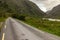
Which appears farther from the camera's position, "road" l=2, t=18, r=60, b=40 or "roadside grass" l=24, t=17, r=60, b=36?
"roadside grass" l=24, t=17, r=60, b=36

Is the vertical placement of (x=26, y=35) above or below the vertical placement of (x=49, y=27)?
below

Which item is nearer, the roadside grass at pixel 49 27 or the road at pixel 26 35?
the road at pixel 26 35

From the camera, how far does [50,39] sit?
59.7ft

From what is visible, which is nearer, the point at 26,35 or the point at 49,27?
the point at 26,35

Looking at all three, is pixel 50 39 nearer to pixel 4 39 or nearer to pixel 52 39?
pixel 52 39

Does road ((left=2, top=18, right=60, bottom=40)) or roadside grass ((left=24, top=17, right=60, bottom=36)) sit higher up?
roadside grass ((left=24, top=17, right=60, bottom=36))

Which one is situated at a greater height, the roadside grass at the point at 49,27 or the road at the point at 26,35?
the roadside grass at the point at 49,27

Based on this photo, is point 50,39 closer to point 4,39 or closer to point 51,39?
point 51,39

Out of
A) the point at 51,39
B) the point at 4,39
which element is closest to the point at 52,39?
the point at 51,39

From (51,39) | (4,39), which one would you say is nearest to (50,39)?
(51,39)

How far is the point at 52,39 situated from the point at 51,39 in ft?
0.34

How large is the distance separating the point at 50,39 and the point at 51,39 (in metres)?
0.08

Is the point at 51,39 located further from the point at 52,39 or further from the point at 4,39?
the point at 4,39

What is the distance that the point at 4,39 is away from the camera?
728 inches
